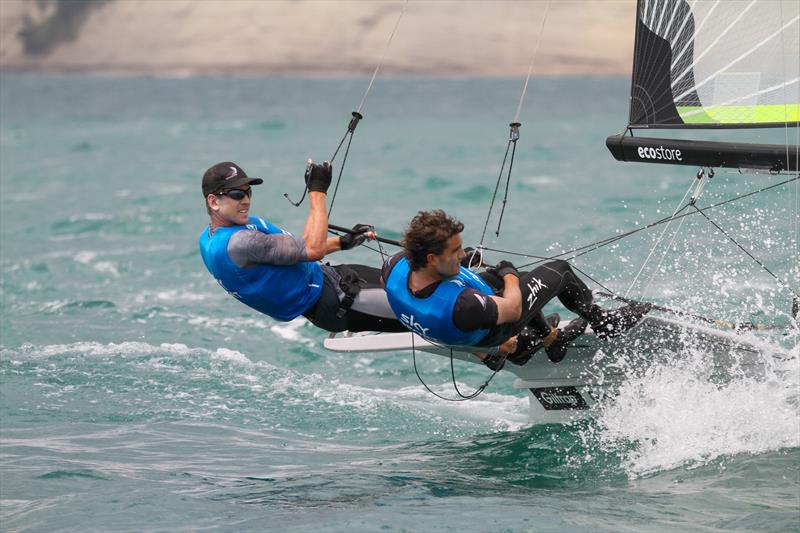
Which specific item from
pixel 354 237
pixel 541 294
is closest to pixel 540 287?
pixel 541 294

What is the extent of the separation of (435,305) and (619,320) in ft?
3.71

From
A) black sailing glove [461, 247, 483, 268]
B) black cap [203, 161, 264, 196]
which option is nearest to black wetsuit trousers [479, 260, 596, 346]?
→ black sailing glove [461, 247, 483, 268]

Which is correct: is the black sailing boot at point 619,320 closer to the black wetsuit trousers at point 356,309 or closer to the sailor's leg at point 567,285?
the sailor's leg at point 567,285

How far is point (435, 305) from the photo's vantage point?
4.52m

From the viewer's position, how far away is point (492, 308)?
4492 mm

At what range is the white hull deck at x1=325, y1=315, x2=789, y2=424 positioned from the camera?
208 inches

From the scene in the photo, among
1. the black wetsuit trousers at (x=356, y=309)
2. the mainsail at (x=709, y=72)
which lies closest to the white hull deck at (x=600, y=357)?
the black wetsuit trousers at (x=356, y=309)

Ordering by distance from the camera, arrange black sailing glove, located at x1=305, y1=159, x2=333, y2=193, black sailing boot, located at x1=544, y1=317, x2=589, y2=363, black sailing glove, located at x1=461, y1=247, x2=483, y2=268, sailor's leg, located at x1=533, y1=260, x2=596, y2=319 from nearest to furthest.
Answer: black sailing glove, located at x1=305, y1=159, x2=333, y2=193 < sailor's leg, located at x1=533, y1=260, x2=596, y2=319 < black sailing glove, located at x1=461, y1=247, x2=483, y2=268 < black sailing boot, located at x1=544, y1=317, x2=589, y2=363

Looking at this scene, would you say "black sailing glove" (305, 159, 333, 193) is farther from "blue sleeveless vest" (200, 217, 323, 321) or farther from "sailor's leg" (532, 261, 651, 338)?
"sailor's leg" (532, 261, 651, 338)

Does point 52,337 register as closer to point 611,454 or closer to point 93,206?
point 611,454

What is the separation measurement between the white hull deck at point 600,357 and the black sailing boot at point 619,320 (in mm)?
71

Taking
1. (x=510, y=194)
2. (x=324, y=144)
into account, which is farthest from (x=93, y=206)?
(x=324, y=144)

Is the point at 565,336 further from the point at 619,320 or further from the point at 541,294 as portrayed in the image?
the point at 541,294

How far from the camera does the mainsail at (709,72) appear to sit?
5050 mm
